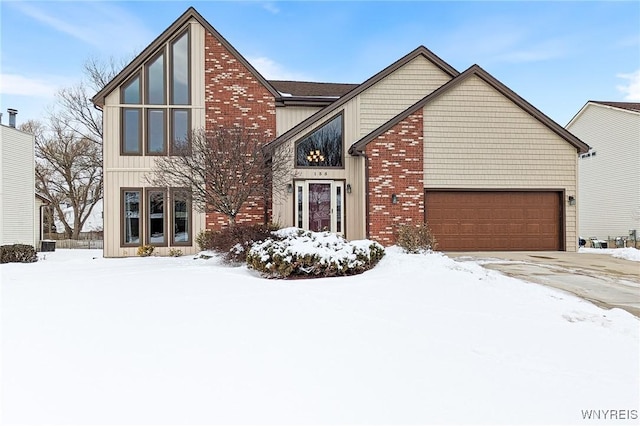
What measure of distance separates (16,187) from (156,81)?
11344 mm

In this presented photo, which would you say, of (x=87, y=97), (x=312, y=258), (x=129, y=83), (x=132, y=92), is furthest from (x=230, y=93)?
(x=87, y=97)

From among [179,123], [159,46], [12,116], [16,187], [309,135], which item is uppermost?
[159,46]

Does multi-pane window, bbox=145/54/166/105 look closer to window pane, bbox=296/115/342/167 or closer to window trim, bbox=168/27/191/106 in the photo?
window trim, bbox=168/27/191/106

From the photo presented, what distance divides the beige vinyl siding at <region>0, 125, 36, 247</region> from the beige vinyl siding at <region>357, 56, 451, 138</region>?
17.7 m

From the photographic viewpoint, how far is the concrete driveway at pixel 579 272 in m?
6.68

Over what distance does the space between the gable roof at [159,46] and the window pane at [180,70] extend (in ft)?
1.32

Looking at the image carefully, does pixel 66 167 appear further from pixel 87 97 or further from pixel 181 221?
pixel 181 221

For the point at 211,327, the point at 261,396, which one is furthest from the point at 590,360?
the point at 211,327

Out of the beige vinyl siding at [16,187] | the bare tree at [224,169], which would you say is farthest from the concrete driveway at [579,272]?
the beige vinyl siding at [16,187]

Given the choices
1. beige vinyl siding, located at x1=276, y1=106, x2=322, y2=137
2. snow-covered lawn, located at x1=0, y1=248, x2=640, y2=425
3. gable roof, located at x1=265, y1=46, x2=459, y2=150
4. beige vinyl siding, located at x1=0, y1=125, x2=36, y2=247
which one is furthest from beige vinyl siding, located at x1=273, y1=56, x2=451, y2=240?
beige vinyl siding, located at x1=0, y1=125, x2=36, y2=247

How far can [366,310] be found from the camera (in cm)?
570

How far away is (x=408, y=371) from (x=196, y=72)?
46.2ft

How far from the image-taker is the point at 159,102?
14719mm

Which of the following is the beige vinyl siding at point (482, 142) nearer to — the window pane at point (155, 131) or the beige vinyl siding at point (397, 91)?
the beige vinyl siding at point (397, 91)
